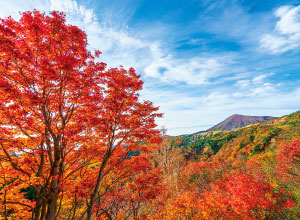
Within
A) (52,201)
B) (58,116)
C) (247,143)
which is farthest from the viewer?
(247,143)

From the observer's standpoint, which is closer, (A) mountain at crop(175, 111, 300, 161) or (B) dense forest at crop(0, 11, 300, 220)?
(B) dense forest at crop(0, 11, 300, 220)

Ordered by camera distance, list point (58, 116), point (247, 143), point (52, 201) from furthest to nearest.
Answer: point (247, 143)
point (58, 116)
point (52, 201)

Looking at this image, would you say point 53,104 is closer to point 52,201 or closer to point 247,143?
point 52,201

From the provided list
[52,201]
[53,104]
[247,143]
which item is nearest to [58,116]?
[53,104]

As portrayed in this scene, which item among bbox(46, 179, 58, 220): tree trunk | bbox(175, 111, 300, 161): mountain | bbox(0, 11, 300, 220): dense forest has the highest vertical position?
bbox(0, 11, 300, 220): dense forest

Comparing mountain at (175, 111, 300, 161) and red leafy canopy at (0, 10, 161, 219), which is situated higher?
red leafy canopy at (0, 10, 161, 219)

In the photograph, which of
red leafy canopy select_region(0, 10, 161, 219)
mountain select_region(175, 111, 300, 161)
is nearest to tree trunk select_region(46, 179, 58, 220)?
red leafy canopy select_region(0, 10, 161, 219)

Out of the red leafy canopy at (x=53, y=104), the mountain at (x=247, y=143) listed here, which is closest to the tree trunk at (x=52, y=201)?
the red leafy canopy at (x=53, y=104)

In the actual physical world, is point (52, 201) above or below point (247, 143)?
above

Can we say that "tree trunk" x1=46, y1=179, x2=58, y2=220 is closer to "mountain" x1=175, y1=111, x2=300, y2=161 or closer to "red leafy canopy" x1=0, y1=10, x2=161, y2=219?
"red leafy canopy" x1=0, y1=10, x2=161, y2=219

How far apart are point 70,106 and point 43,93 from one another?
3.75ft

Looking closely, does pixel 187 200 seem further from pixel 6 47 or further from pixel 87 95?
pixel 6 47

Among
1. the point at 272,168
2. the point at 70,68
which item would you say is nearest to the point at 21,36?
the point at 70,68

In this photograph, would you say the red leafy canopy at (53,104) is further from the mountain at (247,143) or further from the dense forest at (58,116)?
the mountain at (247,143)
